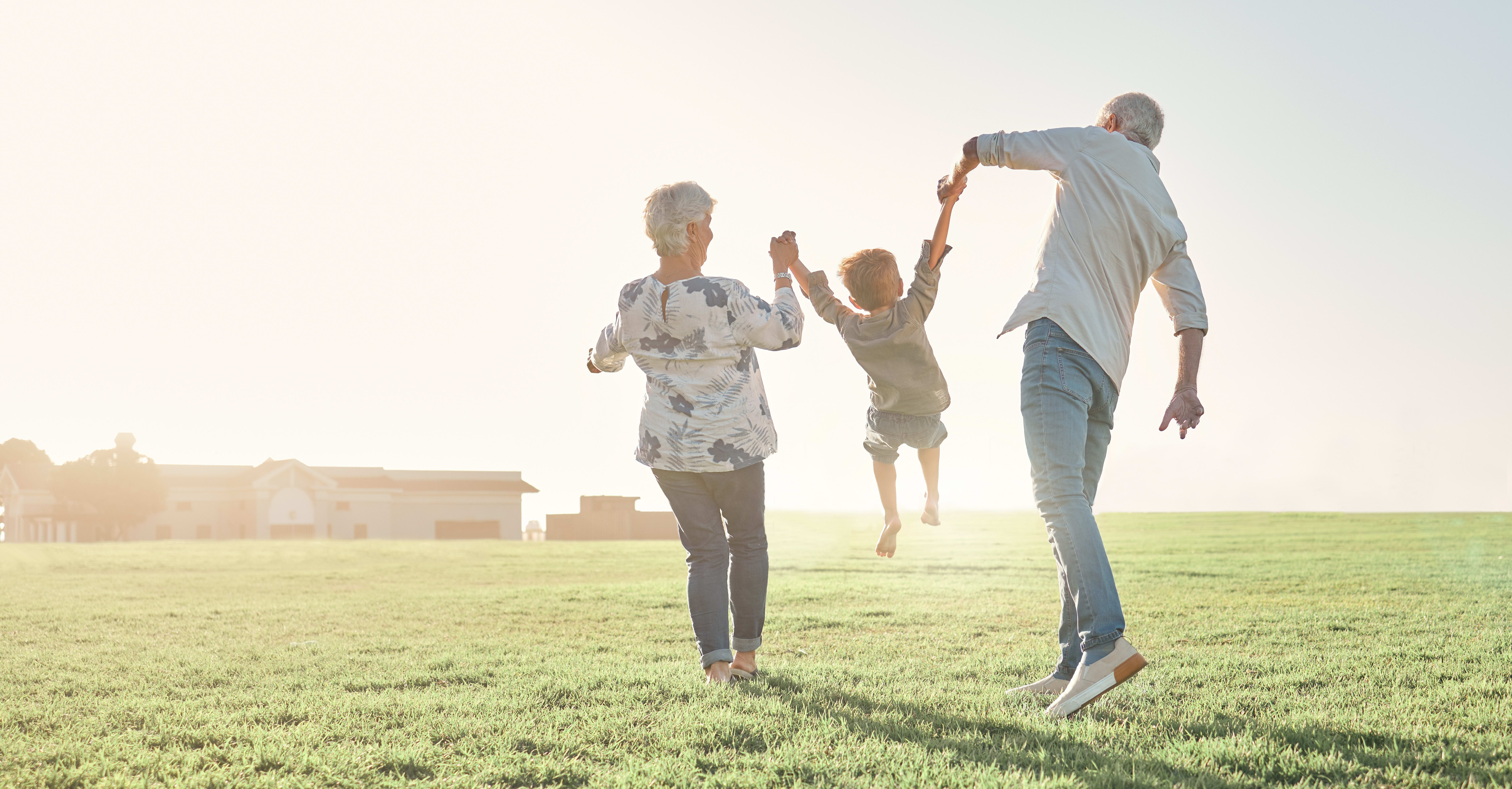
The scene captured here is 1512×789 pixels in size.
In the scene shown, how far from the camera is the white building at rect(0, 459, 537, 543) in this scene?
177ft

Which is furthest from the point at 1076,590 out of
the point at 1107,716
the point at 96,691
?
the point at 96,691

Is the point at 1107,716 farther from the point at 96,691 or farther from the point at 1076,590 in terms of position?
the point at 96,691

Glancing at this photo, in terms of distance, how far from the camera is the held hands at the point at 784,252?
4930mm

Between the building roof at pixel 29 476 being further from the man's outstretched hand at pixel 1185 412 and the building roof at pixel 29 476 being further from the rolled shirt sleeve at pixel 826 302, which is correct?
the man's outstretched hand at pixel 1185 412

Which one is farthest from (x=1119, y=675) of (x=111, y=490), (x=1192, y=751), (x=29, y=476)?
(x=29, y=476)

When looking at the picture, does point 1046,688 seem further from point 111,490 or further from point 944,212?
point 111,490

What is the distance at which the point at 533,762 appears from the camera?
3.23 m

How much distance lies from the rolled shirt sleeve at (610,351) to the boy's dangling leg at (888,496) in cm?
203

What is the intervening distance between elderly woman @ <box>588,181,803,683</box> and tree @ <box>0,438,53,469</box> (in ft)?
266

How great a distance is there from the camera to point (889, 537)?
592 centimetres

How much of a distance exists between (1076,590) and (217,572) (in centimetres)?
1948

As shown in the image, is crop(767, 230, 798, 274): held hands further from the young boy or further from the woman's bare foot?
the woman's bare foot

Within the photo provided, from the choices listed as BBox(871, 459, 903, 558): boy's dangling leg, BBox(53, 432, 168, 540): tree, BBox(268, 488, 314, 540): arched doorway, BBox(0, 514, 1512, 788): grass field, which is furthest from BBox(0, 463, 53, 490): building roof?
BBox(871, 459, 903, 558): boy's dangling leg

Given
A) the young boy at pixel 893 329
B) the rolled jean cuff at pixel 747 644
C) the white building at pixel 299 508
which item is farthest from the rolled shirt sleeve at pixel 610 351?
the white building at pixel 299 508
